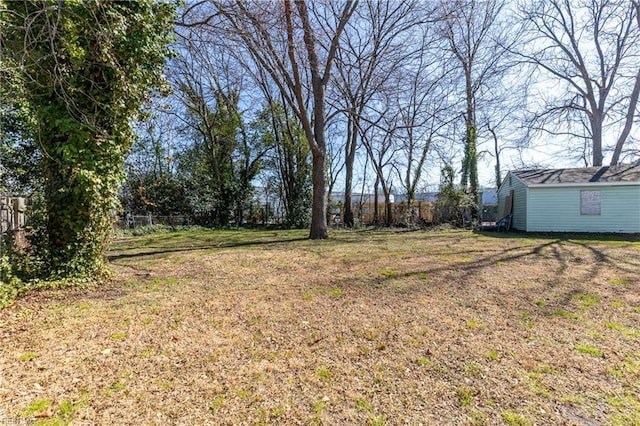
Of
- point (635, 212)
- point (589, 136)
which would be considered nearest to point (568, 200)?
point (635, 212)

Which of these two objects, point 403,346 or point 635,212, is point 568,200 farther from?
point 403,346

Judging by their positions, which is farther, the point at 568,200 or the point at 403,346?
the point at 568,200

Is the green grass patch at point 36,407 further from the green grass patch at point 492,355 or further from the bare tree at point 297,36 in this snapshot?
the bare tree at point 297,36

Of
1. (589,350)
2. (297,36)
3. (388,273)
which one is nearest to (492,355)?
(589,350)

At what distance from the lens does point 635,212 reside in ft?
37.5

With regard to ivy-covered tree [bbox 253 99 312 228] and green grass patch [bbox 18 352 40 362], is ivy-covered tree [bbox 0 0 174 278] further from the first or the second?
ivy-covered tree [bbox 253 99 312 228]

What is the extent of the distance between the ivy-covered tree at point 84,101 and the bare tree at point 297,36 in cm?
244

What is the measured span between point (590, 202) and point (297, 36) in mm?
12444

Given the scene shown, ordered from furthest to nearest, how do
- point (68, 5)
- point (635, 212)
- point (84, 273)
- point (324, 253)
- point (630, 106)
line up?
point (630, 106)
point (635, 212)
point (324, 253)
point (84, 273)
point (68, 5)

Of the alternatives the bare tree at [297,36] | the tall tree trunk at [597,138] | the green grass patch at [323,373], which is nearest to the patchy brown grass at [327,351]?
the green grass patch at [323,373]

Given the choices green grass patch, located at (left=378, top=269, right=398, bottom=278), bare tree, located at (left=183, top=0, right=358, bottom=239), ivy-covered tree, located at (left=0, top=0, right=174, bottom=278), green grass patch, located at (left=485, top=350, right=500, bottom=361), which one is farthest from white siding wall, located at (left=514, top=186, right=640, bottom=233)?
ivy-covered tree, located at (left=0, top=0, right=174, bottom=278)

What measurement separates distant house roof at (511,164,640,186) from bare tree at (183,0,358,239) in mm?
8962

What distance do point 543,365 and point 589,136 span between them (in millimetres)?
22773

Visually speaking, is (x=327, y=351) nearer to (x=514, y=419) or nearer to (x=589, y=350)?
(x=514, y=419)
